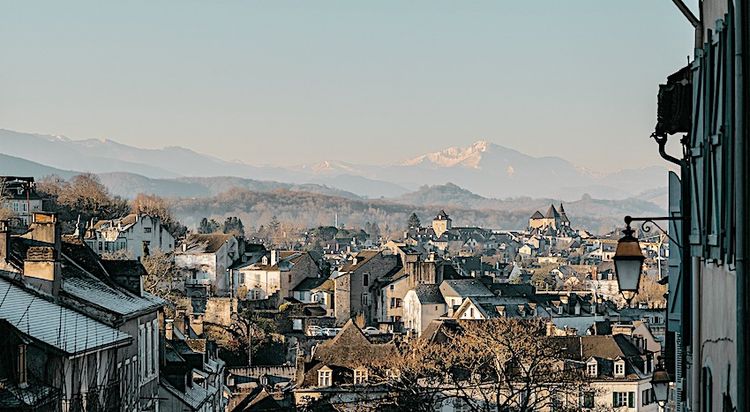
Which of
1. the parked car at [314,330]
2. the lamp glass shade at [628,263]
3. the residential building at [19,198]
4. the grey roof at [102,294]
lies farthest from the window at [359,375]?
the residential building at [19,198]

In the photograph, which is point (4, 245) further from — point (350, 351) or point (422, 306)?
point (422, 306)

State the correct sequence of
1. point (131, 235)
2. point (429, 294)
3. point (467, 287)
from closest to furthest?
1. point (429, 294)
2. point (467, 287)
3. point (131, 235)

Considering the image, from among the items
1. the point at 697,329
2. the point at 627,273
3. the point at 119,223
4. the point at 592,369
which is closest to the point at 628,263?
the point at 627,273

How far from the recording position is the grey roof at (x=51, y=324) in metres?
22.3

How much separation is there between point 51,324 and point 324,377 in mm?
35824

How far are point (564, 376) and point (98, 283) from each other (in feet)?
82.3

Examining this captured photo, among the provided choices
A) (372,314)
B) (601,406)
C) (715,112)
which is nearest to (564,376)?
(601,406)

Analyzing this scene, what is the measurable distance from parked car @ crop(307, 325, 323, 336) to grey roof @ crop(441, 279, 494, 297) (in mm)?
10239

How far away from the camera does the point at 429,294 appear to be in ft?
342

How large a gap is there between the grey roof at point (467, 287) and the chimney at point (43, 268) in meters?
74.5

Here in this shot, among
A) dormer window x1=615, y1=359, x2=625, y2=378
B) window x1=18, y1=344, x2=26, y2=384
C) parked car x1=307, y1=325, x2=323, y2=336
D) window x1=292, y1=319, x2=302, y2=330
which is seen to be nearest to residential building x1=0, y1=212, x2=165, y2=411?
window x1=18, y1=344, x2=26, y2=384

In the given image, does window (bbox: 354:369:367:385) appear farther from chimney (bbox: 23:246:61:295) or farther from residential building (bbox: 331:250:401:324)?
residential building (bbox: 331:250:401:324)

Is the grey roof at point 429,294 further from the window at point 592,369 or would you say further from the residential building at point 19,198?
the window at point 592,369

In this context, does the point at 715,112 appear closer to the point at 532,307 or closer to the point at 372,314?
the point at 532,307
